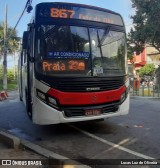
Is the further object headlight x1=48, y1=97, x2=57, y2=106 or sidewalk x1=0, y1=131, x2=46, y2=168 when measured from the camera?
headlight x1=48, y1=97, x2=57, y2=106

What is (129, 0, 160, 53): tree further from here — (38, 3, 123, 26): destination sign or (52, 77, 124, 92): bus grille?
(52, 77, 124, 92): bus grille

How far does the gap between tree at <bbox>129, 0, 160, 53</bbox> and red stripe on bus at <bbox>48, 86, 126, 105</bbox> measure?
18.8 metres

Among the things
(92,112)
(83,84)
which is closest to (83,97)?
(83,84)

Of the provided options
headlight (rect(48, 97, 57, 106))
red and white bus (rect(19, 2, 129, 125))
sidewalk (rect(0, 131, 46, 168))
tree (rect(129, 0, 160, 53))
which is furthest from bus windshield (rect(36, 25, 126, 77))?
tree (rect(129, 0, 160, 53))

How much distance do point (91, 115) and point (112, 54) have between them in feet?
5.78

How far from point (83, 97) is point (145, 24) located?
20.8m

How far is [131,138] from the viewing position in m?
8.41

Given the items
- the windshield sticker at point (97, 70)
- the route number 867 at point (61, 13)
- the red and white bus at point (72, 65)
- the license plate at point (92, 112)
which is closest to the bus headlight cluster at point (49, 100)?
the red and white bus at point (72, 65)

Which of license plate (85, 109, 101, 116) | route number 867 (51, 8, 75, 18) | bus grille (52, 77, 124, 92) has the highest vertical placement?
route number 867 (51, 8, 75, 18)

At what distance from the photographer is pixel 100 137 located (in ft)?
28.3

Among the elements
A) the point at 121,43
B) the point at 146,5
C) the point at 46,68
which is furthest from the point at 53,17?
the point at 146,5

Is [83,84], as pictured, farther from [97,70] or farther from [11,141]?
[11,141]

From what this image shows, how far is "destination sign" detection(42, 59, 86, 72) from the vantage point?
8.03 metres

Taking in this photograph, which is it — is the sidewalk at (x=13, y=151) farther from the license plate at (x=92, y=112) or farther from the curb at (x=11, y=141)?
the license plate at (x=92, y=112)
